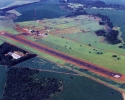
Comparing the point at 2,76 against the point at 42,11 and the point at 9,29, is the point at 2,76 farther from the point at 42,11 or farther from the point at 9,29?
the point at 42,11

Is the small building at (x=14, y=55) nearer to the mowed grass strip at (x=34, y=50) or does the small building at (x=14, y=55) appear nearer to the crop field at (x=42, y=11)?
the mowed grass strip at (x=34, y=50)

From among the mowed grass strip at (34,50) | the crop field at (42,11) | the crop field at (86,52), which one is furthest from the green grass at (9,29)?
the crop field at (86,52)

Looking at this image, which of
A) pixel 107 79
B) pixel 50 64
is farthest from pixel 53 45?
pixel 107 79

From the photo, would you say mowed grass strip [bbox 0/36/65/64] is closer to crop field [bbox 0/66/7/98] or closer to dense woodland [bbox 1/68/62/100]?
dense woodland [bbox 1/68/62/100]

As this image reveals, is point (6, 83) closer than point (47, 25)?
Yes

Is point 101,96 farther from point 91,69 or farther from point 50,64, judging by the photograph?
point 50,64

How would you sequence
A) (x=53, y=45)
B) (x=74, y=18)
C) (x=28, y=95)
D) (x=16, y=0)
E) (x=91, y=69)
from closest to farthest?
(x=28, y=95) → (x=91, y=69) → (x=53, y=45) → (x=74, y=18) → (x=16, y=0)
